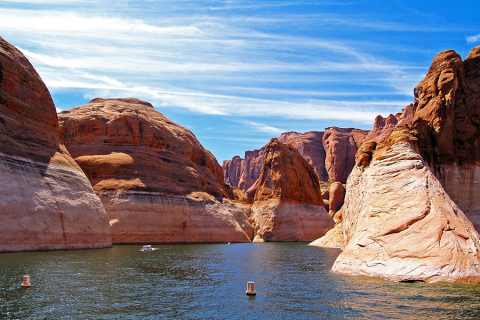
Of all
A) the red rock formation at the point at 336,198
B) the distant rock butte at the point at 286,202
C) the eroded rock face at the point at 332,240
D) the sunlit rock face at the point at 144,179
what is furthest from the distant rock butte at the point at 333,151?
the eroded rock face at the point at 332,240

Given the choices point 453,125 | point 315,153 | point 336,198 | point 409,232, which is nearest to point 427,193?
point 409,232

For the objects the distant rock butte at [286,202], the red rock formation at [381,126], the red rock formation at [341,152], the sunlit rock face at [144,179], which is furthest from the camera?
the red rock formation at [341,152]

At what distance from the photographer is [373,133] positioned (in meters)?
165

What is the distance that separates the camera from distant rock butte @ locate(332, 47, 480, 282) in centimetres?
2344

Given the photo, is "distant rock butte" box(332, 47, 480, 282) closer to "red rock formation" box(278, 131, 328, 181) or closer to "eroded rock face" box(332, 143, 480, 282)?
"eroded rock face" box(332, 143, 480, 282)

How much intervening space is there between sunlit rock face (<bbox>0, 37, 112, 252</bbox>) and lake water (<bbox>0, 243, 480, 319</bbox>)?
24.4ft

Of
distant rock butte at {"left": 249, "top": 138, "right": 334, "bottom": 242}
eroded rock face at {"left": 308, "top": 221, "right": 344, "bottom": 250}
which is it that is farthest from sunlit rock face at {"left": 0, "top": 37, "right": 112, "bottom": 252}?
distant rock butte at {"left": 249, "top": 138, "right": 334, "bottom": 242}

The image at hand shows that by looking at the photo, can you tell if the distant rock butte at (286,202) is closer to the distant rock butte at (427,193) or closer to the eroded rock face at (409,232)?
the distant rock butte at (427,193)

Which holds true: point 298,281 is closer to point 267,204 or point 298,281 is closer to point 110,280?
point 110,280

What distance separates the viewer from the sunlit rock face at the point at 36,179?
3772 centimetres

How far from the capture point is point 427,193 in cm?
2784

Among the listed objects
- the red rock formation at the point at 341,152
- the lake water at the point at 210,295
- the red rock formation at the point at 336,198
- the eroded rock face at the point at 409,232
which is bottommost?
the lake water at the point at 210,295

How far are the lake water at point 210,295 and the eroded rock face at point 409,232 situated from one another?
1045 millimetres

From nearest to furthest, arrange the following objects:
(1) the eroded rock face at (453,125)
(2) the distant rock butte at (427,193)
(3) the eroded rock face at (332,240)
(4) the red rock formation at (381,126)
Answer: (2) the distant rock butte at (427,193)
(1) the eroded rock face at (453,125)
(3) the eroded rock face at (332,240)
(4) the red rock formation at (381,126)
